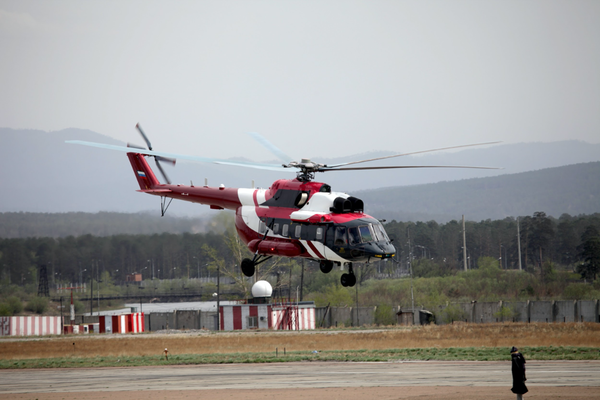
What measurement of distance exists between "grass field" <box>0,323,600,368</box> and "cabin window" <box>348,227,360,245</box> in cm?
1367

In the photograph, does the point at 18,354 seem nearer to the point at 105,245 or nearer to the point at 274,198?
the point at 274,198

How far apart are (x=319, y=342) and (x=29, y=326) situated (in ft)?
141

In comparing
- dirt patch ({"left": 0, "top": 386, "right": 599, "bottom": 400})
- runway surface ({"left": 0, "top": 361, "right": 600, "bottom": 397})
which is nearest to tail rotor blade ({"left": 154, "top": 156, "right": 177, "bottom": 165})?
runway surface ({"left": 0, "top": 361, "right": 600, "bottom": 397})

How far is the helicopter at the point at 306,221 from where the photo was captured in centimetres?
2575

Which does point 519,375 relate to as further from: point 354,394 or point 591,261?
point 591,261

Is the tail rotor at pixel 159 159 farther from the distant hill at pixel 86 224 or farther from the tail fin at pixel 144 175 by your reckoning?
the distant hill at pixel 86 224

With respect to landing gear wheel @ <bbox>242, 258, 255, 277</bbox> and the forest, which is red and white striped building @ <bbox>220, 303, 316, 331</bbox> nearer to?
the forest

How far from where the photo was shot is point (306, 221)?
87.0 feet

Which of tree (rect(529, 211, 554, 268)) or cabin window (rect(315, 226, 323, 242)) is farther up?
tree (rect(529, 211, 554, 268))

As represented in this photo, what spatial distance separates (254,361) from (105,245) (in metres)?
93.6

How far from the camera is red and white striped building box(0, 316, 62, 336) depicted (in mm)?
75600

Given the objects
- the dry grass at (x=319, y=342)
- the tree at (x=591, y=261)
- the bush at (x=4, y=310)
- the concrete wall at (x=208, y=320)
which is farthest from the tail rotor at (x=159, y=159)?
the tree at (x=591, y=261)

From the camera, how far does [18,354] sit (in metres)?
49.6

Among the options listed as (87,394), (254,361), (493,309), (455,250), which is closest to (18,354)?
(254,361)
